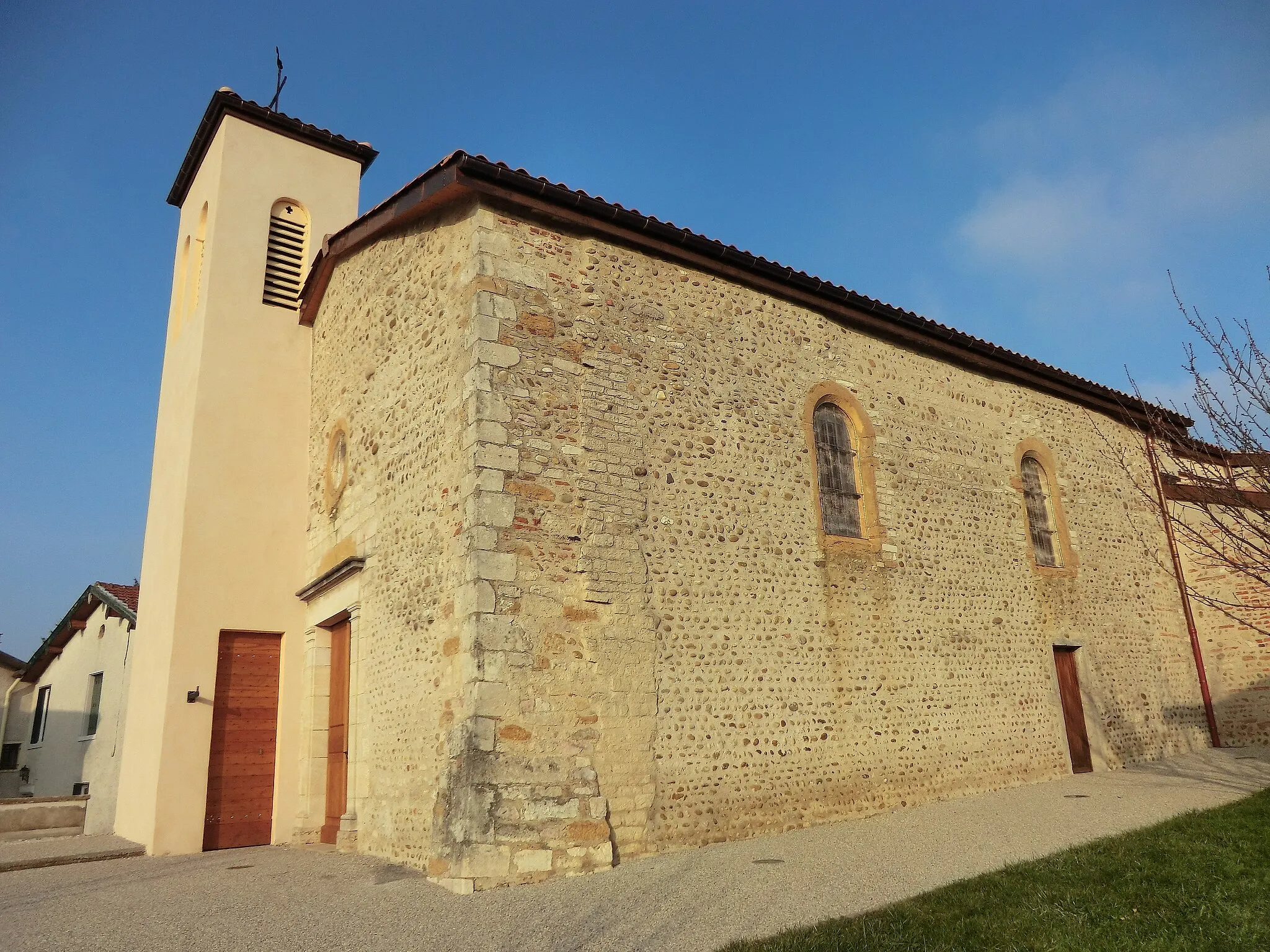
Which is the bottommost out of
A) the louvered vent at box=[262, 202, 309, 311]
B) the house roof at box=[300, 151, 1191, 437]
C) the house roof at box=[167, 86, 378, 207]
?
the house roof at box=[300, 151, 1191, 437]

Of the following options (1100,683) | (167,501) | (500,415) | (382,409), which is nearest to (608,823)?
(500,415)

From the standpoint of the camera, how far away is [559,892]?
19.2 feet

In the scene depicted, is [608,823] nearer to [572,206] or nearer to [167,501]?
[572,206]

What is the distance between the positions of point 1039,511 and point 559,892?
30.7 ft

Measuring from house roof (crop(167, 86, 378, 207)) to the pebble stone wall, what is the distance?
9.81 ft

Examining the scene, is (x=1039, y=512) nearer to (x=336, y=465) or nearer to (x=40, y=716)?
(x=336, y=465)

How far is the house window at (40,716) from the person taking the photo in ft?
61.9

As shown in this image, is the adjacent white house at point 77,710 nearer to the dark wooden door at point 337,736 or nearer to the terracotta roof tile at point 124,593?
the terracotta roof tile at point 124,593

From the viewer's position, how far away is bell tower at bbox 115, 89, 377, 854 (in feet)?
31.0

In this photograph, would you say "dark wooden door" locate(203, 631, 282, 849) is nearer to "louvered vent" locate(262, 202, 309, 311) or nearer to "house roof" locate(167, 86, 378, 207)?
"louvered vent" locate(262, 202, 309, 311)

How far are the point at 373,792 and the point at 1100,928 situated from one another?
6.07 meters

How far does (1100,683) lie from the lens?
11.8 metres

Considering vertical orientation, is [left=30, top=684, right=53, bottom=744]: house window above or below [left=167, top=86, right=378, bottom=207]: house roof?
below

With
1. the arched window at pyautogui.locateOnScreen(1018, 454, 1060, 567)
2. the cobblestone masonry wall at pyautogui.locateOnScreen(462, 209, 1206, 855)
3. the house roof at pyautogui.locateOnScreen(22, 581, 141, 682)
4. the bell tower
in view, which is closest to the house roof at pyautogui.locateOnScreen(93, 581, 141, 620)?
the house roof at pyautogui.locateOnScreen(22, 581, 141, 682)
